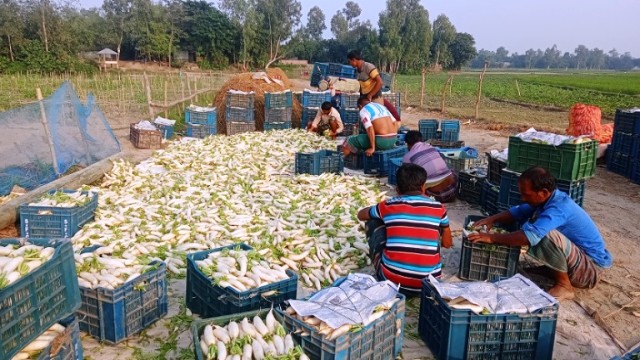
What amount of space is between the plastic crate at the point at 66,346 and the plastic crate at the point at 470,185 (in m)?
5.82

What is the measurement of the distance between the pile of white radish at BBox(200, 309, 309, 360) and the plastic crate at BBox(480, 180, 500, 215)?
448 centimetres

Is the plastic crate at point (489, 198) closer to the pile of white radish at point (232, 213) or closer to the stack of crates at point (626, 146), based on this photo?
the pile of white radish at point (232, 213)

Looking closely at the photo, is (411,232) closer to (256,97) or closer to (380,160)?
(380,160)

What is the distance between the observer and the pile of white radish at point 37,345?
8.48ft

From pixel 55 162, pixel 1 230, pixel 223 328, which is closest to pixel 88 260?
pixel 223 328

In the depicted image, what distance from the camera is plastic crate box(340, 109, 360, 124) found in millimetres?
13211

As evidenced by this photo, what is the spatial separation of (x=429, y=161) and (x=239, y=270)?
13.0 ft

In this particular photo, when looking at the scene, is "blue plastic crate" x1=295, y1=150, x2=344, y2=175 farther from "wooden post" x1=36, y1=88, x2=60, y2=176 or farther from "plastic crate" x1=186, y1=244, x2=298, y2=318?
"plastic crate" x1=186, y1=244, x2=298, y2=318

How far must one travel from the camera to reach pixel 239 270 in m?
3.86

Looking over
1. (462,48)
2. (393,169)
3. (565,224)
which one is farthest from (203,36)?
(565,224)

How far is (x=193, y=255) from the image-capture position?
4.09m

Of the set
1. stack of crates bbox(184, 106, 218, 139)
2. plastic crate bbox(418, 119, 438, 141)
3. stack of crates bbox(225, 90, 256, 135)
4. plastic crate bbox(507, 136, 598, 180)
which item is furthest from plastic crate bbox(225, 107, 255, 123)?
plastic crate bbox(507, 136, 598, 180)

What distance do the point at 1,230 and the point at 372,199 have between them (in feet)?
16.4

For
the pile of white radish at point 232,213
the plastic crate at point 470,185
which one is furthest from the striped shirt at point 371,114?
the plastic crate at point 470,185
